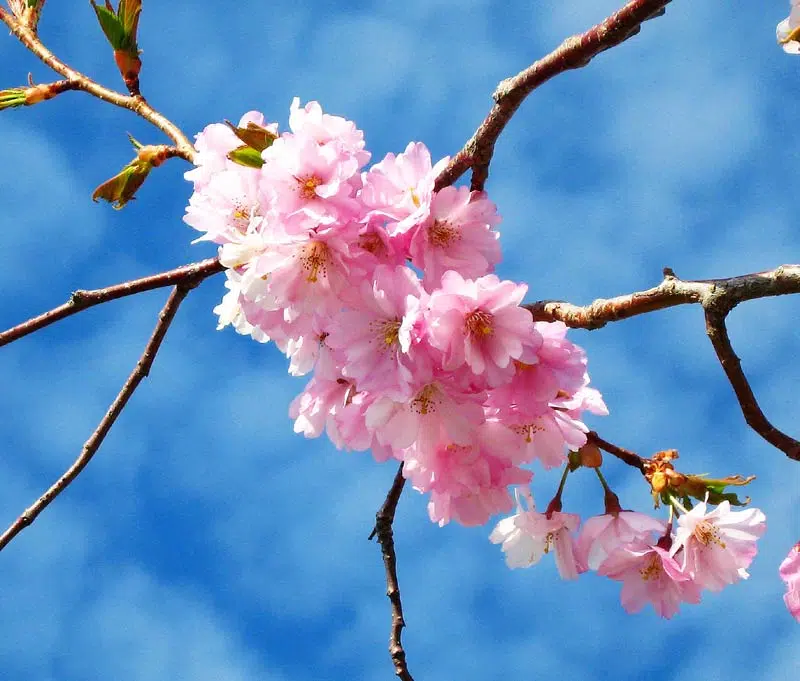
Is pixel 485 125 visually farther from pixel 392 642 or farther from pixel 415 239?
pixel 392 642

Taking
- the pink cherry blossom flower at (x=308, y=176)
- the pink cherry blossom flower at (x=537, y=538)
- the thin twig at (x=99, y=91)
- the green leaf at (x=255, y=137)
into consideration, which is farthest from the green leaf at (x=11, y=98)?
the pink cherry blossom flower at (x=537, y=538)

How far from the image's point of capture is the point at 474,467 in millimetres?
1987

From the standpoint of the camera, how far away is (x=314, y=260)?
181cm

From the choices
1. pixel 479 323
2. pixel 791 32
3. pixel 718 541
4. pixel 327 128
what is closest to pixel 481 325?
pixel 479 323

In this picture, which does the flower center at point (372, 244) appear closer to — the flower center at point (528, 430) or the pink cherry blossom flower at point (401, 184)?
the pink cherry blossom flower at point (401, 184)

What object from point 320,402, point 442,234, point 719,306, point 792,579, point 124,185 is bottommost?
point 792,579

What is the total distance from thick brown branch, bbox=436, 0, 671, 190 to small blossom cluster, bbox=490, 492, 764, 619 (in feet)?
3.33

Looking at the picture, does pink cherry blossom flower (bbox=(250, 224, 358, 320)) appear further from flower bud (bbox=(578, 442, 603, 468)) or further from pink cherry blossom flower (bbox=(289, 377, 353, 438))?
flower bud (bbox=(578, 442, 603, 468))

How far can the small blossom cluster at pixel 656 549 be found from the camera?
2176mm

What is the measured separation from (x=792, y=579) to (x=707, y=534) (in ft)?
0.73

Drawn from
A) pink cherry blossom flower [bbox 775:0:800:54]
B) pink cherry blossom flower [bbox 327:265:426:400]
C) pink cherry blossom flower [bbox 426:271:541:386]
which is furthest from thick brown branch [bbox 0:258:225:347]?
pink cherry blossom flower [bbox 775:0:800:54]

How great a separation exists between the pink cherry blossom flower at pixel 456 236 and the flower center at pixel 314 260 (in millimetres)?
192

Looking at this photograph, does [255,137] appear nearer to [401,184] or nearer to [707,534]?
[401,184]

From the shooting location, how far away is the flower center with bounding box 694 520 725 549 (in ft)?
7.11
